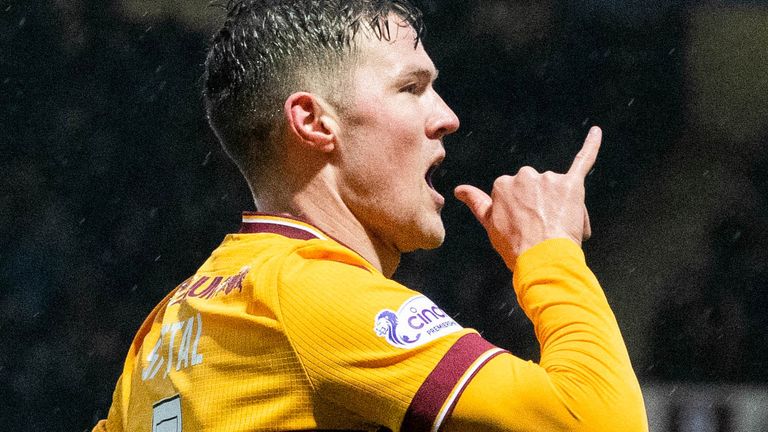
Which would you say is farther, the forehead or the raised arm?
the forehead

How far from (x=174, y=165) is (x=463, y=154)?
4.99 ft

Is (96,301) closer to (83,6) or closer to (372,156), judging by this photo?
(83,6)

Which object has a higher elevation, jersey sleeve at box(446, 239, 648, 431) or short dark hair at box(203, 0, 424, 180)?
short dark hair at box(203, 0, 424, 180)

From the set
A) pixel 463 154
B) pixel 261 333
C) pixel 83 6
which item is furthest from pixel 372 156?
pixel 83 6

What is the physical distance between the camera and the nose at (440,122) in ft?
6.98

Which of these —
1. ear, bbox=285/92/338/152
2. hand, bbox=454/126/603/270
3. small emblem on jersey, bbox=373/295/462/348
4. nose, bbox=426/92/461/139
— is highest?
ear, bbox=285/92/338/152

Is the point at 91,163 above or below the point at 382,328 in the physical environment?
below

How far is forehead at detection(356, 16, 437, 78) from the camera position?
2127mm

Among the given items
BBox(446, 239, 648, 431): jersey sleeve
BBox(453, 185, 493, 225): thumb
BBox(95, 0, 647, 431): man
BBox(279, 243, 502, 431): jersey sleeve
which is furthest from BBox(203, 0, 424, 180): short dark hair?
BBox(446, 239, 648, 431): jersey sleeve

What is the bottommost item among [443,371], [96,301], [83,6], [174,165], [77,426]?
[77,426]

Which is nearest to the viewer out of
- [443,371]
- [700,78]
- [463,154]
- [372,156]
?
[443,371]

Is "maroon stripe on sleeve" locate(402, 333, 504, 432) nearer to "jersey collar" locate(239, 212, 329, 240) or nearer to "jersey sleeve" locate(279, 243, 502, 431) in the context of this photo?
"jersey sleeve" locate(279, 243, 502, 431)

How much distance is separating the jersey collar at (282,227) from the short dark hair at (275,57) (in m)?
0.13

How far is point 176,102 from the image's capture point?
619 centimetres
